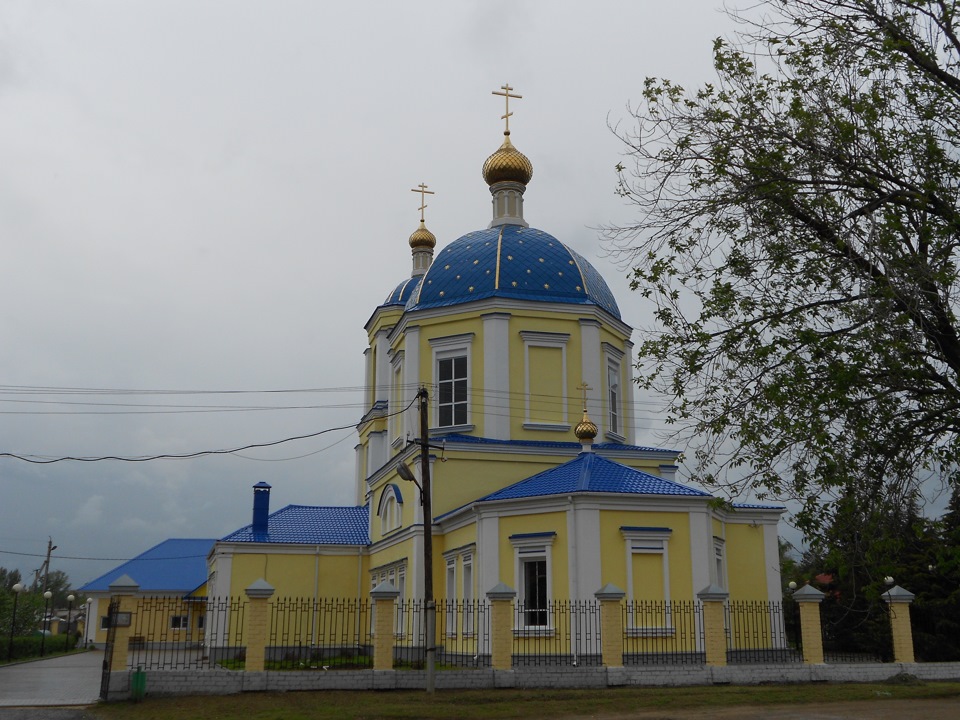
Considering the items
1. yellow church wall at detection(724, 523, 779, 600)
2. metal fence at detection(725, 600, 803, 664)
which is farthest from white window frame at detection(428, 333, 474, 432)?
metal fence at detection(725, 600, 803, 664)

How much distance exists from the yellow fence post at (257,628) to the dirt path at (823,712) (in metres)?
5.73

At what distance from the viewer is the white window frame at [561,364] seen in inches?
958

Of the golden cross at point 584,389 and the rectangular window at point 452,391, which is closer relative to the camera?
the golden cross at point 584,389

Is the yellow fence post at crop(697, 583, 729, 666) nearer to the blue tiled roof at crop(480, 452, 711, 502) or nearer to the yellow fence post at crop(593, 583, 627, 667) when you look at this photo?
the yellow fence post at crop(593, 583, 627, 667)

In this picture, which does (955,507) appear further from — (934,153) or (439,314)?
(934,153)

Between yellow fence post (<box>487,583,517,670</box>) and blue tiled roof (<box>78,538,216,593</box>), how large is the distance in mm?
35787

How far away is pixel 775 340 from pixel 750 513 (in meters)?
15.4

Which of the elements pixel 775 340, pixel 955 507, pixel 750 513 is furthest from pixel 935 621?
pixel 775 340

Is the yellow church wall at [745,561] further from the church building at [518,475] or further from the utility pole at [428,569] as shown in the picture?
the utility pole at [428,569]

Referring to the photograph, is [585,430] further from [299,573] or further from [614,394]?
[299,573]

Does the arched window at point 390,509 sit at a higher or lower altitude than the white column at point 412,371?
lower

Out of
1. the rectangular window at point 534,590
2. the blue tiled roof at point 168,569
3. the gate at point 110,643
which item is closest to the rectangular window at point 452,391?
the rectangular window at point 534,590

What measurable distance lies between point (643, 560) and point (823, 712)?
6.78 m

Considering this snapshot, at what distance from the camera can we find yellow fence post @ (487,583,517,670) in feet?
53.3
